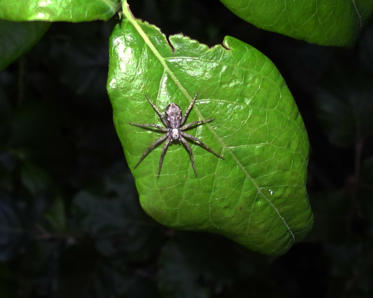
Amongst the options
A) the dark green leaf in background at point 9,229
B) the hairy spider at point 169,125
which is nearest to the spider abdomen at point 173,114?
the hairy spider at point 169,125

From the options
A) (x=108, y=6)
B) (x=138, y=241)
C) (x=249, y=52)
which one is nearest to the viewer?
(x=108, y=6)

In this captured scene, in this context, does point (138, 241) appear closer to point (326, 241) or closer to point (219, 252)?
Answer: point (219, 252)

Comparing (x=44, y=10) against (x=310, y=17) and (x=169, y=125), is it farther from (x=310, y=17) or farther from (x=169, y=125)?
(x=310, y=17)

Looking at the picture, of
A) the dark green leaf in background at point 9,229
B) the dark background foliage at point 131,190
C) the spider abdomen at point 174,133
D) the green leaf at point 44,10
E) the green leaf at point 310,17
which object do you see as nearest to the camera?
the green leaf at point 44,10

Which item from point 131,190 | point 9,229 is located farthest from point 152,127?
point 9,229

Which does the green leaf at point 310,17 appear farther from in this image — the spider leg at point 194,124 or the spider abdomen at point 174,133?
the spider abdomen at point 174,133

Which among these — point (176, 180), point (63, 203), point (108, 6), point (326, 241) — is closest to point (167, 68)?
point (108, 6)

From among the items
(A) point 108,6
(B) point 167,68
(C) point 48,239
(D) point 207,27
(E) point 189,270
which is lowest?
(C) point 48,239
